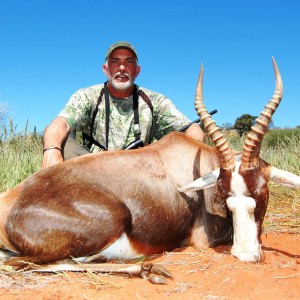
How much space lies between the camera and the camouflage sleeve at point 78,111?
6.60m

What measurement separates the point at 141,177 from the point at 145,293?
1330 mm

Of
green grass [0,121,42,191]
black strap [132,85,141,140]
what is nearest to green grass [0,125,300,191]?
green grass [0,121,42,191]

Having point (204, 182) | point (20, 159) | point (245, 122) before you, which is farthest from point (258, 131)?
point (245, 122)

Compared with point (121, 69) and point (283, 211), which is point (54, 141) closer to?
point (121, 69)

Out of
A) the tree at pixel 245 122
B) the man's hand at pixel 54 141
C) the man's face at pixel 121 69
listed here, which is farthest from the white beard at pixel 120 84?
the tree at pixel 245 122

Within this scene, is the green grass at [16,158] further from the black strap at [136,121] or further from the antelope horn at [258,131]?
the antelope horn at [258,131]

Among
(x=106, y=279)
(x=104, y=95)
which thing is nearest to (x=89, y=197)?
(x=106, y=279)

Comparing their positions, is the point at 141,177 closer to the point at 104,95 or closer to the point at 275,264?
the point at 275,264

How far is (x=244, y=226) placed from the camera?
395 centimetres

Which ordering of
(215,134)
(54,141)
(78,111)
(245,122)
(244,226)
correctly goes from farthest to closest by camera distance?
(245,122), (78,111), (54,141), (215,134), (244,226)

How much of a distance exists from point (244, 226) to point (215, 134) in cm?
99

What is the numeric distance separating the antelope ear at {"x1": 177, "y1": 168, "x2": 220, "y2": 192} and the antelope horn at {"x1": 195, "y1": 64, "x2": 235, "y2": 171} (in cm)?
16

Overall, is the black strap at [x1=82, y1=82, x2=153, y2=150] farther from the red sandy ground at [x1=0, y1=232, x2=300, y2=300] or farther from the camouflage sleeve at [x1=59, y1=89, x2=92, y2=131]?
the red sandy ground at [x1=0, y1=232, x2=300, y2=300]

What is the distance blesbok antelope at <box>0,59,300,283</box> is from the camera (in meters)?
3.84
